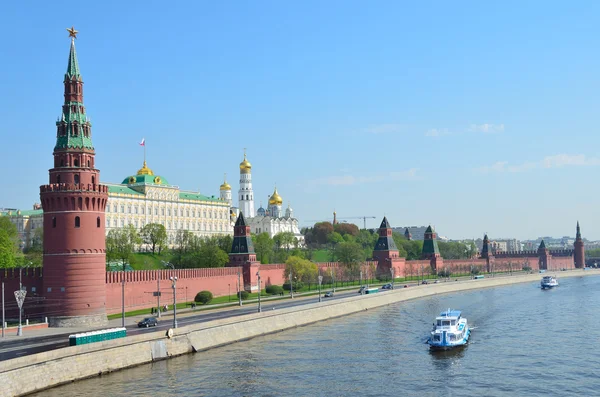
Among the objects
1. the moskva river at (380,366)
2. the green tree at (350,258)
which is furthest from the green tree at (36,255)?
the green tree at (350,258)

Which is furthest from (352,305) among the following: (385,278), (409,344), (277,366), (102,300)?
(385,278)

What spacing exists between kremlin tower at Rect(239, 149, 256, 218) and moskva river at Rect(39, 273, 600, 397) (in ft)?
378

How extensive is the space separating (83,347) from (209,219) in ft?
385

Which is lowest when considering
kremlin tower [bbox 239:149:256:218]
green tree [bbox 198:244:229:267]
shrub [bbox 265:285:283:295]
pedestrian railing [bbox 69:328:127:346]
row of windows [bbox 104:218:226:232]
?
pedestrian railing [bbox 69:328:127:346]

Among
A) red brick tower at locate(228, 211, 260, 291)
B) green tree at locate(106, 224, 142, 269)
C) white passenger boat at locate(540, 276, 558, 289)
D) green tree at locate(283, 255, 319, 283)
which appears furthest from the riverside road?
white passenger boat at locate(540, 276, 558, 289)

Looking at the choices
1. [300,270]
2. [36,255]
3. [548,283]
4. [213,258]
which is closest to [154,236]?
[213,258]

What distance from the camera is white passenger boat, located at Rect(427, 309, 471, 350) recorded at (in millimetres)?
55250

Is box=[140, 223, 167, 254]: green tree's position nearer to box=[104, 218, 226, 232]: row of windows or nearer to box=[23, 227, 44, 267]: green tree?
box=[104, 218, 226, 232]: row of windows

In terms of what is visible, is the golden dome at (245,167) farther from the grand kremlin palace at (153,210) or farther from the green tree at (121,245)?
the green tree at (121,245)

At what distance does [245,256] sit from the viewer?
102125 mm

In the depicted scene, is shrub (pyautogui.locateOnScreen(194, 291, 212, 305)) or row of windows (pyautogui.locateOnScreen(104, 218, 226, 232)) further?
row of windows (pyautogui.locateOnScreen(104, 218, 226, 232))

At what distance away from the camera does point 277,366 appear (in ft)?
155

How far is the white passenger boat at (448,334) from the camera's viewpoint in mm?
55250

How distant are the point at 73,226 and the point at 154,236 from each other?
62379 mm
